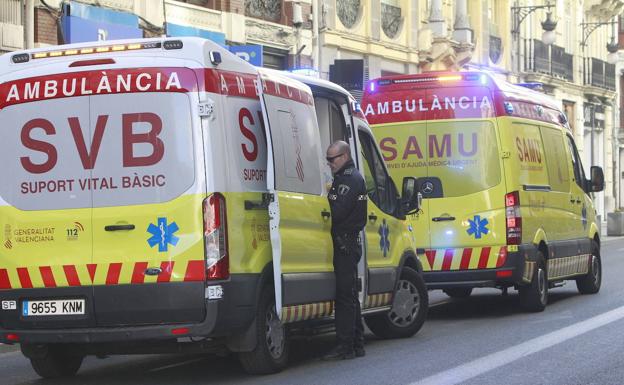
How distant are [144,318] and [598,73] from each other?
144ft

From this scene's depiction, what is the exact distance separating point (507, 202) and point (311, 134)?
13.7 ft

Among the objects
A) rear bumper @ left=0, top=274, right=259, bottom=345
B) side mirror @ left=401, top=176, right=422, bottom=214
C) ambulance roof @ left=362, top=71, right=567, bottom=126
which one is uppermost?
ambulance roof @ left=362, top=71, right=567, bottom=126

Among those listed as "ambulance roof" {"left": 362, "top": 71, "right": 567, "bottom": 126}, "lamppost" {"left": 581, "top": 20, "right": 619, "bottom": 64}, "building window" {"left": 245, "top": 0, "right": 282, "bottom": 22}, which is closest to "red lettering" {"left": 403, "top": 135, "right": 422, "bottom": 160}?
"ambulance roof" {"left": 362, "top": 71, "right": 567, "bottom": 126}

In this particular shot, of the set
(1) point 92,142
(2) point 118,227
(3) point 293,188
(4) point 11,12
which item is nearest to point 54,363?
(2) point 118,227

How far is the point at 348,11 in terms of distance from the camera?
3042 centimetres

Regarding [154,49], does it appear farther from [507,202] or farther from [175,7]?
[175,7]

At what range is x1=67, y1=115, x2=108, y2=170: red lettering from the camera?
29.3 ft

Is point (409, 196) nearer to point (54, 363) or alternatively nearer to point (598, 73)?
point (54, 363)

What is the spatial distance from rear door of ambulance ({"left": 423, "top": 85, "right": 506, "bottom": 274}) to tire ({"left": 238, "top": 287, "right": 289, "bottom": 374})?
4516 millimetres

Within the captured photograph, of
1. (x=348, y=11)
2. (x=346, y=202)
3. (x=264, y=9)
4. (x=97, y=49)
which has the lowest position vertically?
(x=346, y=202)

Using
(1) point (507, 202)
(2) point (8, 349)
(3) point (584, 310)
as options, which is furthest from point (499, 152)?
(2) point (8, 349)

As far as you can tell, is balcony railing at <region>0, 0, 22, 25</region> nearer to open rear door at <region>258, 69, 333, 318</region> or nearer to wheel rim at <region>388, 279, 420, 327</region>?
wheel rim at <region>388, 279, 420, 327</region>

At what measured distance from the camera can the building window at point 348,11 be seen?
3003cm

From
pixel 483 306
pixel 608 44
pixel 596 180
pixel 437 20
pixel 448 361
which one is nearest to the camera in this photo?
pixel 448 361
